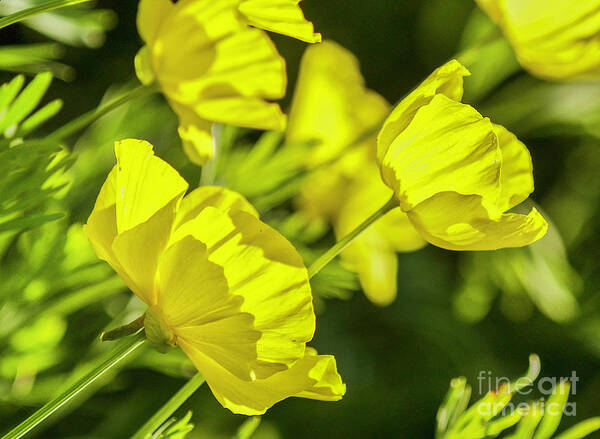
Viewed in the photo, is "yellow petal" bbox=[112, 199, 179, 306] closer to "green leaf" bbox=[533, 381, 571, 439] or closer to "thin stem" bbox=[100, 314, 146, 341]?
"thin stem" bbox=[100, 314, 146, 341]

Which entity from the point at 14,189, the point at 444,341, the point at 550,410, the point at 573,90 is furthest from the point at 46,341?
the point at 573,90

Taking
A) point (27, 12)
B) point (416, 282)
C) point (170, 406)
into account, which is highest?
point (27, 12)

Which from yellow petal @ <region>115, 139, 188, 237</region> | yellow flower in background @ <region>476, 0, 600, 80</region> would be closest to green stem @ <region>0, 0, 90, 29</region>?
yellow petal @ <region>115, 139, 188, 237</region>

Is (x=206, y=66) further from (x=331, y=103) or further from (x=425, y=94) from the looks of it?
(x=331, y=103)

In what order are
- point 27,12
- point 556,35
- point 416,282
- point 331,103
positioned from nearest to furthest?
point 27,12 < point 556,35 < point 331,103 < point 416,282

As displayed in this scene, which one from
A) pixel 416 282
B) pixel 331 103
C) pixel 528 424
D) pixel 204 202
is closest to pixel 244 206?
pixel 204 202
